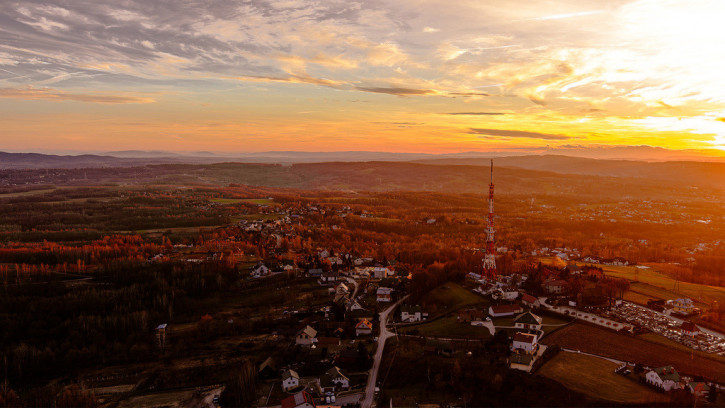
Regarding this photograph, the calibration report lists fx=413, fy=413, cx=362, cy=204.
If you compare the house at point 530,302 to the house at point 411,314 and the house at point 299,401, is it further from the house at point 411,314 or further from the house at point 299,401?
the house at point 299,401

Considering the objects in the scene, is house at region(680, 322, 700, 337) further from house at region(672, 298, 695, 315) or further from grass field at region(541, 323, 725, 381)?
Answer: house at region(672, 298, 695, 315)

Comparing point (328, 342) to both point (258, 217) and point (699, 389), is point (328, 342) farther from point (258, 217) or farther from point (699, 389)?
point (258, 217)

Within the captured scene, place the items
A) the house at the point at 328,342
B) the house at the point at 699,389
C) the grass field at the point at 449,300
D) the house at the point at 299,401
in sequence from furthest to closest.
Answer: the grass field at the point at 449,300 < the house at the point at 328,342 < the house at the point at 299,401 < the house at the point at 699,389

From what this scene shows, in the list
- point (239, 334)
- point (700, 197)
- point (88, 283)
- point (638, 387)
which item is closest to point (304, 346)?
point (239, 334)

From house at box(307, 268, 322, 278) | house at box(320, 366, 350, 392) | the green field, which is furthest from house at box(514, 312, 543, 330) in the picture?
house at box(307, 268, 322, 278)

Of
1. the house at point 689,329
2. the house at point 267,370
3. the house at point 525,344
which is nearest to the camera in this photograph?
the house at point 525,344

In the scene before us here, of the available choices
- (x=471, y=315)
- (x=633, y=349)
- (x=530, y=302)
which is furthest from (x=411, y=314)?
(x=633, y=349)

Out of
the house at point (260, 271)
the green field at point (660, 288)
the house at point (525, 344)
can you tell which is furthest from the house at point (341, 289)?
the green field at point (660, 288)
